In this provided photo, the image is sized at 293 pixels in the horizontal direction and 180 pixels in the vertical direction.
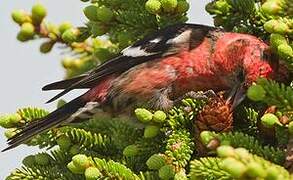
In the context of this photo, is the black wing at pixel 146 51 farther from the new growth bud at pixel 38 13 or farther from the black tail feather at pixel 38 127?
the new growth bud at pixel 38 13

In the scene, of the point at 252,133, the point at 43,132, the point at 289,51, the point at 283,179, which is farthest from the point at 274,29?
the point at 43,132

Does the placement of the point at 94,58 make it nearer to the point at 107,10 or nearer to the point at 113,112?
the point at 113,112

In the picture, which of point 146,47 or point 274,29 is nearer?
point 274,29

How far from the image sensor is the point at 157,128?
2287 millimetres

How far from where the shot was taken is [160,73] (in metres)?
3.30

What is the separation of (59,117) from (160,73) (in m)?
0.60

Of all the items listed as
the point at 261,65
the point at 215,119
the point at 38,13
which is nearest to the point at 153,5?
the point at 261,65

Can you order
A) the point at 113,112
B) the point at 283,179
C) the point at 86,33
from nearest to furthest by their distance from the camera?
the point at 283,179 < the point at 86,33 < the point at 113,112

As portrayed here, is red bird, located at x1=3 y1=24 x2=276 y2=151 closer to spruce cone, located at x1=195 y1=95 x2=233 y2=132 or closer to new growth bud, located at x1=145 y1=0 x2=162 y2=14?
new growth bud, located at x1=145 y1=0 x2=162 y2=14

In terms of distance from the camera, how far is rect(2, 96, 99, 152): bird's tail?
269 cm

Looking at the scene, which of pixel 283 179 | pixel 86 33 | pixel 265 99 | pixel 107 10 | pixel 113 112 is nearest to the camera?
pixel 283 179

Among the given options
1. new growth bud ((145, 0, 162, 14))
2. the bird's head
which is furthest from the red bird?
new growth bud ((145, 0, 162, 14))

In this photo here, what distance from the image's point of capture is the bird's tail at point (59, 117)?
2.69 metres

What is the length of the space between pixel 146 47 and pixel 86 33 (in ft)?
0.99
